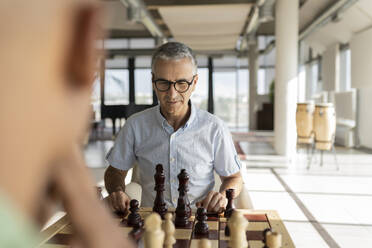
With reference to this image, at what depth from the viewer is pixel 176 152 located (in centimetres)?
210

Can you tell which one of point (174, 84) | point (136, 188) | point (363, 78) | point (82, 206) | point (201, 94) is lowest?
point (136, 188)

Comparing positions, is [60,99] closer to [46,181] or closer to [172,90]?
[46,181]

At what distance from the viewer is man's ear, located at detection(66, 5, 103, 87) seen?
337 millimetres

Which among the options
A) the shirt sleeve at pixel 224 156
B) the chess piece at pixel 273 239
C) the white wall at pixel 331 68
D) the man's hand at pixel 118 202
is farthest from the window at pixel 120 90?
the chess piece at pixel 273 239

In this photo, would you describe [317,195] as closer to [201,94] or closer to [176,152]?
[176,152]

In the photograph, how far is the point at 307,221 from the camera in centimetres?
410

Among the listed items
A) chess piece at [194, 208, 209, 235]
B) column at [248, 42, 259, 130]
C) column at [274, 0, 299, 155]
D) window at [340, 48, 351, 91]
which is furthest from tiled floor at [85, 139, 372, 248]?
column at [248, 42, 259, 130]

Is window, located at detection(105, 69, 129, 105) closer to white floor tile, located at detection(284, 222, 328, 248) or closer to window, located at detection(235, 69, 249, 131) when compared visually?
window, located at detection(235, 69, 249, 131)

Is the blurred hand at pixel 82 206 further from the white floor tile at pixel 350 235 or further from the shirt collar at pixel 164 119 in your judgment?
the white floor tile at pixel 350 235

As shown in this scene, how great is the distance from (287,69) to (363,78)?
9.67ft

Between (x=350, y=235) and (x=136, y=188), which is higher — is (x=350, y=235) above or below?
below

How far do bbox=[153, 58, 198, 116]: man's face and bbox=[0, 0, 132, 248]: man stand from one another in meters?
1.54

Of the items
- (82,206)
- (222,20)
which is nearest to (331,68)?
(222,20)

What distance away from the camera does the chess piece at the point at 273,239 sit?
1.07 metres
